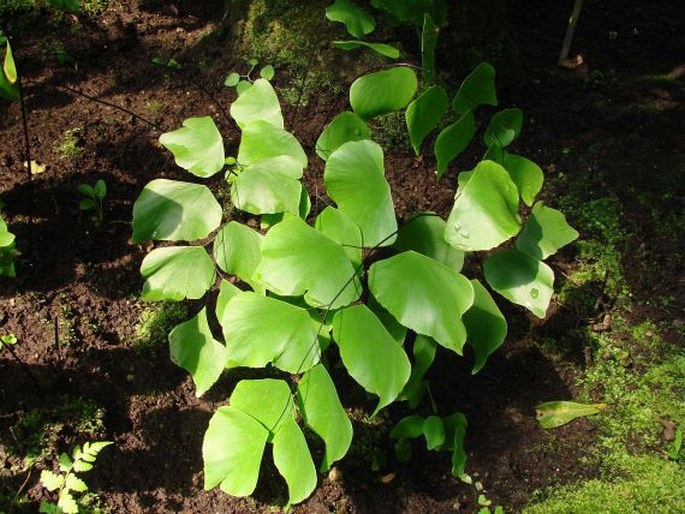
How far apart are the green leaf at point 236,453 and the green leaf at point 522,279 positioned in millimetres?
549

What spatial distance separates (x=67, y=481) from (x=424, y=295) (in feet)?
2.77

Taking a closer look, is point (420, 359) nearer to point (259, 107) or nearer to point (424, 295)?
point (424, 295)

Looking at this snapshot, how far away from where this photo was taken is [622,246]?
1.80m

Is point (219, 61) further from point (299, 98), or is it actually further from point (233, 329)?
point (233, 329)

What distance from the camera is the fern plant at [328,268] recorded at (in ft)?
3.48

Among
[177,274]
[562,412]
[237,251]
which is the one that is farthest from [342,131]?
[562,412]

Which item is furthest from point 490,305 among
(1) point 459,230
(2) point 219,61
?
(2) point 219,61

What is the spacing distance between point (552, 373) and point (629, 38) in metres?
1.73

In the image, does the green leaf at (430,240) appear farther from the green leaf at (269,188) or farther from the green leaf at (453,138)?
the green leaf at (269,188)

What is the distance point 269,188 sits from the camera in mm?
1207

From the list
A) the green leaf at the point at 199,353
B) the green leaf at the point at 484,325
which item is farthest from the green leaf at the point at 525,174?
the green leaf at the point at 199,353

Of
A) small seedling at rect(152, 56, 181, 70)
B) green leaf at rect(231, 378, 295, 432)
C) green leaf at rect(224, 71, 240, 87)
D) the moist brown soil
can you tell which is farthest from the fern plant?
small seedling at rect(152, 56, 181, 70)

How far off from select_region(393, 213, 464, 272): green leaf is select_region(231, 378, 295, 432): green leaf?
1.30 ft

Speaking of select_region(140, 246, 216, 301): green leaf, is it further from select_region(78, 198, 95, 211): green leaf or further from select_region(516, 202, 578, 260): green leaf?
select_region(516, 202, 578, 260): green leaf
